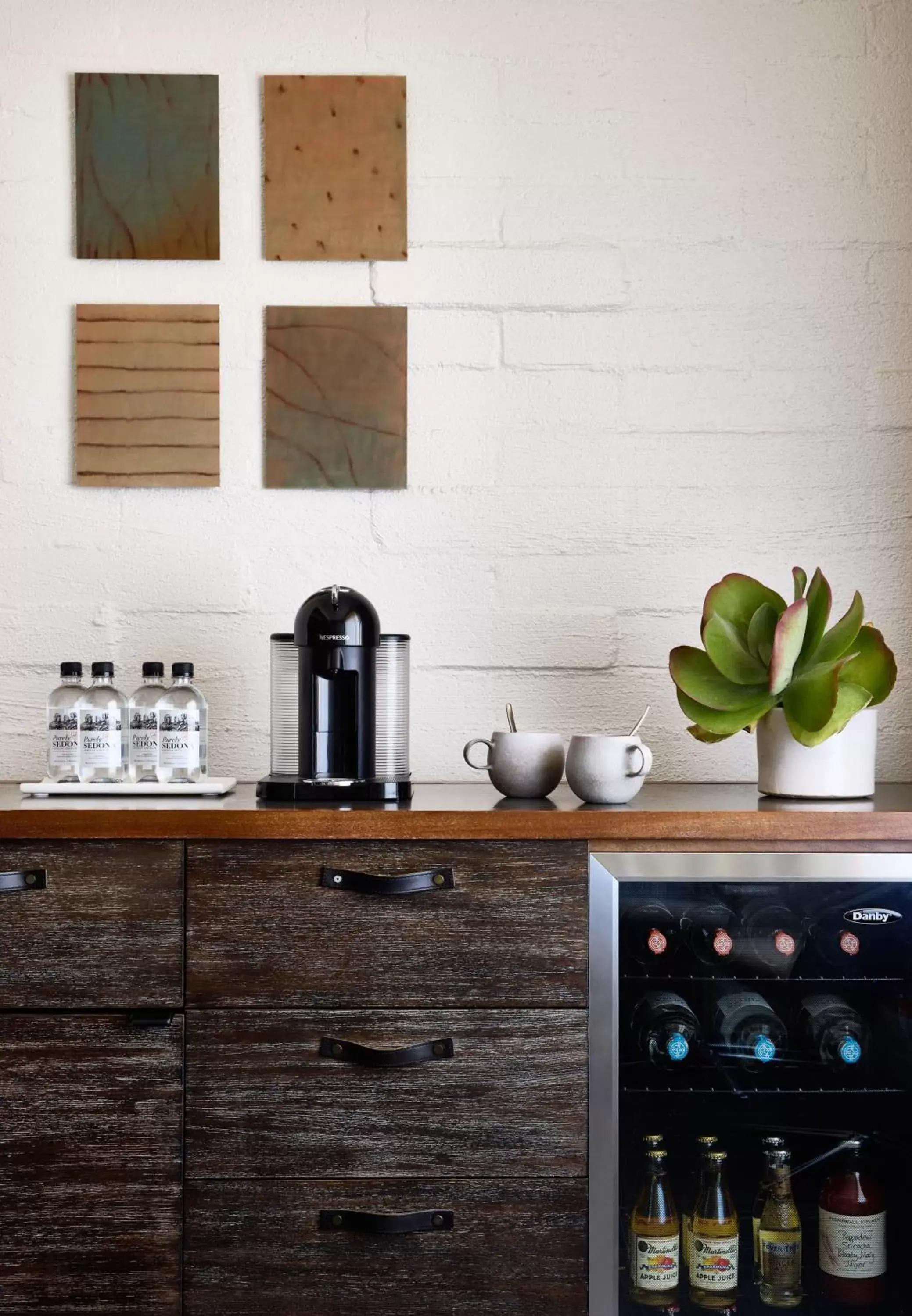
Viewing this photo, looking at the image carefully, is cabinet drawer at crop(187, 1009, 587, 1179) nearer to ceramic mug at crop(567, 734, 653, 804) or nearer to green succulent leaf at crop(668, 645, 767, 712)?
ceramic mug at crop(567, 734, 653, 804)

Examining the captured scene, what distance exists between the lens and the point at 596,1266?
153cm

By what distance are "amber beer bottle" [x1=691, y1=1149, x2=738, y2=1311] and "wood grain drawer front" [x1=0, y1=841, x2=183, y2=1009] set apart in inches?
31.3

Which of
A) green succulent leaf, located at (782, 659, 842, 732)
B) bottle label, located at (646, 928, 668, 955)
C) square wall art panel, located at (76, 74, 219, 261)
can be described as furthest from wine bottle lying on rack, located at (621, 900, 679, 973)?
square wall art panel, located at (76, 74, 219, 261)

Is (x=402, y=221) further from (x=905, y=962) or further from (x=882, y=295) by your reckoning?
(x=905, y=962)

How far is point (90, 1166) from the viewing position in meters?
1.53

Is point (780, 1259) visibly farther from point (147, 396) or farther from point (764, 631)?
point (147, 396)

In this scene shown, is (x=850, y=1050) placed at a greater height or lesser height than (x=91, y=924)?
lesser

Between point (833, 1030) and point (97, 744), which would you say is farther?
point (97, 744)

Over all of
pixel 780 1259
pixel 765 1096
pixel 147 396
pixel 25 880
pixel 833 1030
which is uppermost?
pixel 147 396

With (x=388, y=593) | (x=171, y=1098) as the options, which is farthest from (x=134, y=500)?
(x=171, y=1098)

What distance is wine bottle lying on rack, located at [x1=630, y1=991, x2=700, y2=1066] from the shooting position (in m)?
1.61

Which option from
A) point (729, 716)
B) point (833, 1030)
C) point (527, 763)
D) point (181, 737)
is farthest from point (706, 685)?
point (181, 737)

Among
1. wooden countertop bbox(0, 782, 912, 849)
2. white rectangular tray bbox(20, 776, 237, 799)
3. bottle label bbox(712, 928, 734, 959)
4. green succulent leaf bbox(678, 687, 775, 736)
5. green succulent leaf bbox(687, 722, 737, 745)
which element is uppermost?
green succulent leaf bbox(678, 687, 775, 736)

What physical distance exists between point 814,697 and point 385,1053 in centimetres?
77
